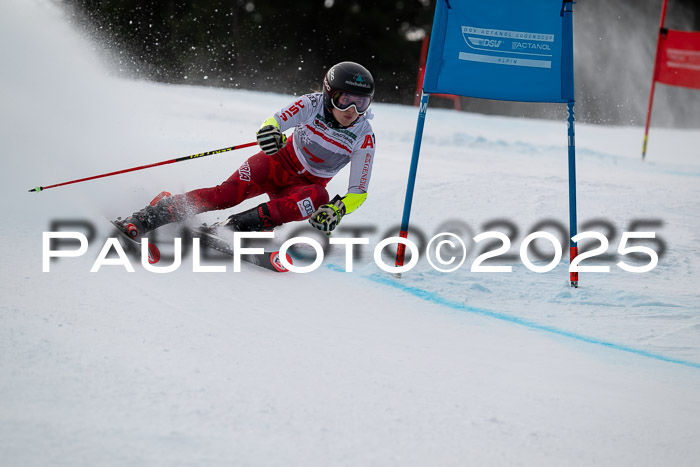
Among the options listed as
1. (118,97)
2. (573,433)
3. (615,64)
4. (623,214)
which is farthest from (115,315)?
(615,64)

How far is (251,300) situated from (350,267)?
41.6 inches

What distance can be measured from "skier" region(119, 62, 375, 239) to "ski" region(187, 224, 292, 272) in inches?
5.7

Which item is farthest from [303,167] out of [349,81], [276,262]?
[276,262]

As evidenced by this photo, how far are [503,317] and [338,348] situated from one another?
114 cm

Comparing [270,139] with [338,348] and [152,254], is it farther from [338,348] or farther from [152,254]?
[338,348]

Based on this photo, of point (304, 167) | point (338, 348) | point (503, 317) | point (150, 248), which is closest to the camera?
point (338, 348)

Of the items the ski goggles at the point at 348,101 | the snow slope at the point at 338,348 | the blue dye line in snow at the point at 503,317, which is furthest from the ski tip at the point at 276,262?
the ski goggles at the point at 348,101

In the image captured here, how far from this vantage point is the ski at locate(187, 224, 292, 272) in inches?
162

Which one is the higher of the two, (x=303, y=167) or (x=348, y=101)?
(x=348, y=101)

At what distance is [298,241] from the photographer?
458cm

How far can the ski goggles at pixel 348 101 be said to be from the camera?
4.36m

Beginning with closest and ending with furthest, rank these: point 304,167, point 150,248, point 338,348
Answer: point 338,348 < point 150,248 < point 304,167

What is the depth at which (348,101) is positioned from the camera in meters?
4.36

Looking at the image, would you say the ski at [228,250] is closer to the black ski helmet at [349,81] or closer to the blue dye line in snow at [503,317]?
the blue dye line in snow at [503,317]
